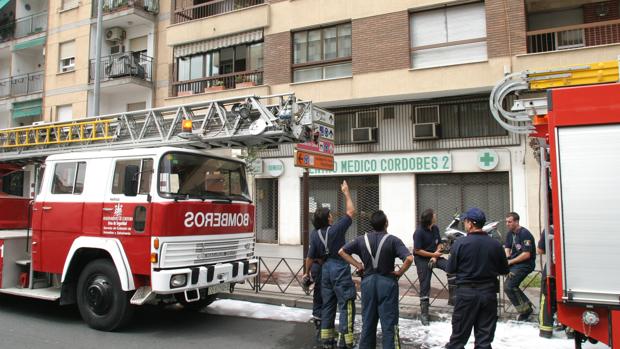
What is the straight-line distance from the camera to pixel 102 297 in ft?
20.7

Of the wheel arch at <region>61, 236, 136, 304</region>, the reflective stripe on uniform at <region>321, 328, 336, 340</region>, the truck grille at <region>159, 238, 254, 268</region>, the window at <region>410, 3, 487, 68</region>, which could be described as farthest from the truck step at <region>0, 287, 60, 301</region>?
the window at <region>410, 3, 487, 68</region>

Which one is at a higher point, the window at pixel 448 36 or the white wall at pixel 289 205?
the window at pixel 448 36

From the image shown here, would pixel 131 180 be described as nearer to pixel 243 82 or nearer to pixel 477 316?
pixel 477 316

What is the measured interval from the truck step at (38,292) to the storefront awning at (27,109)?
18.7 metres

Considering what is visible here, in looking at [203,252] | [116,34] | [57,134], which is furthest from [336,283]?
[116,34]

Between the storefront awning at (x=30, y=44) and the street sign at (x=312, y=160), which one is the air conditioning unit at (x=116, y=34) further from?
the street sign at (x=312, y=160)

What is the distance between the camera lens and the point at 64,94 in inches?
872

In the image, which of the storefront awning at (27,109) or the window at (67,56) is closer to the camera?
the window at (67,56)

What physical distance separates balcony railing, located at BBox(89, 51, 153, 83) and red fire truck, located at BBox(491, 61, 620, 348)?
18539 mm

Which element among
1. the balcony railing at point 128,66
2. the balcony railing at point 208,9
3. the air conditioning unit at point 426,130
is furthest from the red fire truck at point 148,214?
the balcony railing at point 128,66

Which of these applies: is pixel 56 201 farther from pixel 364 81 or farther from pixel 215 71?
pixel 215 71

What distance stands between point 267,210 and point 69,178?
10495 millimetres

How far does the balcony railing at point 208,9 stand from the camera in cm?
1809

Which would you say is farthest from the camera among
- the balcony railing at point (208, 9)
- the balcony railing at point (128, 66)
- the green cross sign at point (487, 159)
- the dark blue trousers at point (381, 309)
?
the balcony railing at point (128, 66)
